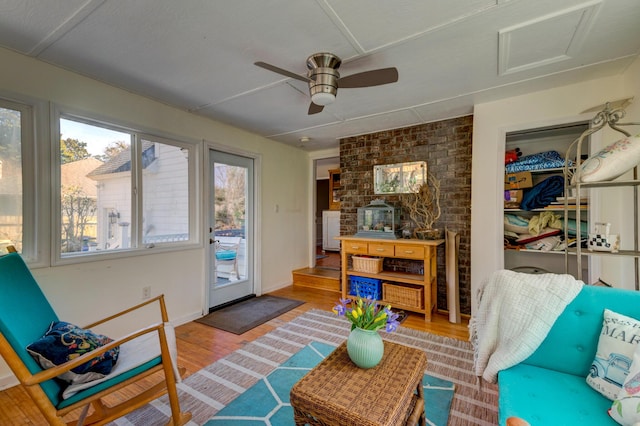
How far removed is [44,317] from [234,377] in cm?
123

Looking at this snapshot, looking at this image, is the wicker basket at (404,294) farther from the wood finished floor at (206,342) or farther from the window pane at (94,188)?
the window pane at (94,188)

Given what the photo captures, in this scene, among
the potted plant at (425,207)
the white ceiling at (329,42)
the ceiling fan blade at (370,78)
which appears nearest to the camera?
the white ceiling at (329,42)

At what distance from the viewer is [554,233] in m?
2.81

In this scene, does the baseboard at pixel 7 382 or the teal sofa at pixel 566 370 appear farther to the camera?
the baseboard at pixel 7 382

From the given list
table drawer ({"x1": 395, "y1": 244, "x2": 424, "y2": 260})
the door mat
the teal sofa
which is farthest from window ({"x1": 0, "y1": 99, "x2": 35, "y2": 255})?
table drawer ({"x1": 395, "y1": 244, "x2": 424, "y2": 260})

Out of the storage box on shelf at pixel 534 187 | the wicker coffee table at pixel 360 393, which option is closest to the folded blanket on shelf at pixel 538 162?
the storage box on shelf at pixel 534 187

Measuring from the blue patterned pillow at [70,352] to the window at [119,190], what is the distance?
109 cm

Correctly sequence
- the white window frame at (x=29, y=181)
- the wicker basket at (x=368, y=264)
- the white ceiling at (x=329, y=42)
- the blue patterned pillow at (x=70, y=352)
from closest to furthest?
1. the blue patterned pillow at (x=70, y=352)
2. the white ceiling at (x=329, y=42)
3. the white window frame at (x=29, y=181)
4. the wicker basket at (x=368, y=264)

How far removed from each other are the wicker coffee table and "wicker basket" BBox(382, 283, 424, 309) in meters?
1.70

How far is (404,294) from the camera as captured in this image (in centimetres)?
321

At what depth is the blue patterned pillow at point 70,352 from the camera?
1291 mm

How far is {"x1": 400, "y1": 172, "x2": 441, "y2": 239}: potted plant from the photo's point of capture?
325cm

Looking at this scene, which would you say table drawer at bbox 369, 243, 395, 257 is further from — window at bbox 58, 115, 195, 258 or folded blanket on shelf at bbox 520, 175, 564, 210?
window at bbox 58, 115, 195, 258

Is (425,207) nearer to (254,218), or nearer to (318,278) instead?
(318,278)
